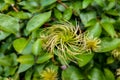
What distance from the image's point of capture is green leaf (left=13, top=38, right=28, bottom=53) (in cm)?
112

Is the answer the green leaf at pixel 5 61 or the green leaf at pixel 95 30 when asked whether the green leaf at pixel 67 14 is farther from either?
the green leaf at pixel 5 61

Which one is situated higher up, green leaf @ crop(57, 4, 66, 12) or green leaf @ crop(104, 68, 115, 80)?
green leaf @ crop(57, 4, 66, 12)

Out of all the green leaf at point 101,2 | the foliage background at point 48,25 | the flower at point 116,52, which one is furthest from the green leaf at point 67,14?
the flower at point 116,52

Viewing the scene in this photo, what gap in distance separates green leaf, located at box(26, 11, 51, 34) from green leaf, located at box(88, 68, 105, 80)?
26cm

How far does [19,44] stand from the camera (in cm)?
113

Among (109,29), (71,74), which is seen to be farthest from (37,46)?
(109,29)

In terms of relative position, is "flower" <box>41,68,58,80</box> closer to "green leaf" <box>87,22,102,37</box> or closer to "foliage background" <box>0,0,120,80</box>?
"foliage background" <box>0,0,120,80</box>

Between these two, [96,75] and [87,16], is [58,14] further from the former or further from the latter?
[96,75]

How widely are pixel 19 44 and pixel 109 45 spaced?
34 cm

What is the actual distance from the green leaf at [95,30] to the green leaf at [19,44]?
245 millimetres

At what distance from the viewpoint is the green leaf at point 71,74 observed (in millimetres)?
1104

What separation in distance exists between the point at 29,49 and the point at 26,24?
5.1 inches

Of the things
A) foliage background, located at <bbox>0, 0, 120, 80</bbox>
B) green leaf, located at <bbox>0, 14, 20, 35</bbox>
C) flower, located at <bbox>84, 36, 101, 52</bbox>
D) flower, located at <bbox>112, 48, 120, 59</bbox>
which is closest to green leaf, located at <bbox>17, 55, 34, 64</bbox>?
foliage background, located at <bbox>0, 0, 120, 80</bbox>

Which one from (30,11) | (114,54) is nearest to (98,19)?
(114,54)
